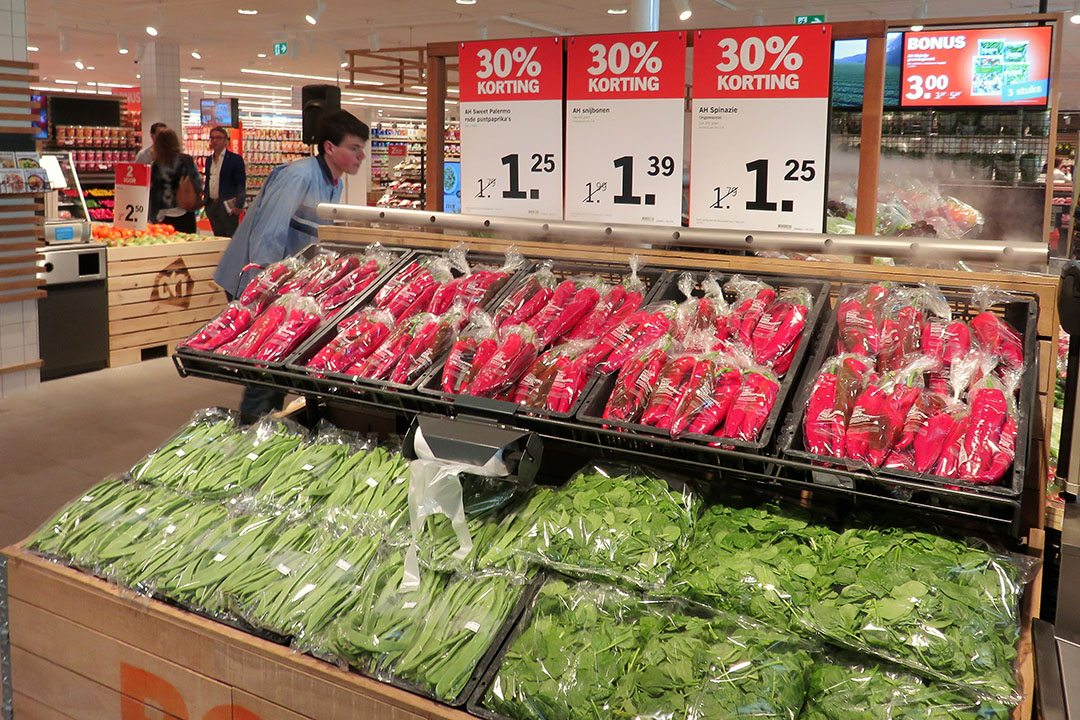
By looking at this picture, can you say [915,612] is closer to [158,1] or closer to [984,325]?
[984,325]

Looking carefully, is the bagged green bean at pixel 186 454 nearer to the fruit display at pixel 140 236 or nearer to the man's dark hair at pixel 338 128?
the man's dark hair at pixel 338 128

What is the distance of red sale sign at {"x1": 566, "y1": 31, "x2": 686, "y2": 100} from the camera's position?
2.43m

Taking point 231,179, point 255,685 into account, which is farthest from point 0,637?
point 231,179

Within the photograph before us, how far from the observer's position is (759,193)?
93.4 inches

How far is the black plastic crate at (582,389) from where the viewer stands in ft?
6.44

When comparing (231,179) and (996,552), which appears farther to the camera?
(231,179)

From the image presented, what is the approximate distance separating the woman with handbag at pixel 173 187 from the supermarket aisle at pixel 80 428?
228 cm

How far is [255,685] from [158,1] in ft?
38.7

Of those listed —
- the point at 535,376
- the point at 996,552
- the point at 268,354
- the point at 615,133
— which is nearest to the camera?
the point at 996,552

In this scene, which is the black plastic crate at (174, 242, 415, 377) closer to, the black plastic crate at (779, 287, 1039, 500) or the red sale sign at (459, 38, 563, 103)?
the red sale sign at (459, 38, 563, 103)

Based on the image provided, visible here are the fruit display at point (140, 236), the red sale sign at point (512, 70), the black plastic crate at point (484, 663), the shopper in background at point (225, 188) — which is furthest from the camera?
the shopper in background at point (225, 188)

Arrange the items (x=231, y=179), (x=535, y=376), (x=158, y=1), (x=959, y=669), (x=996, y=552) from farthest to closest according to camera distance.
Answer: (x=158, y=1), (x=231, y=179), (x=535, y=376), (x=996, y=552), (x=959, y=669)

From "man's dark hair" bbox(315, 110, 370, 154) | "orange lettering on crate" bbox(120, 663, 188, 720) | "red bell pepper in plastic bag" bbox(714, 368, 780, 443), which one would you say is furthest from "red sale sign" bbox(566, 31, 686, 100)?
"man's dark hair" bbox(315, 110, 370, 154)

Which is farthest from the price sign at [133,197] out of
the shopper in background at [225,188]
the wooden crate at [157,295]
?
the shopper in background at [225,188]
